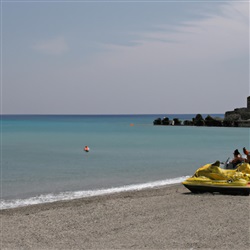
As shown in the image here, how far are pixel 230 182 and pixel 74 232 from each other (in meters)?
7.16

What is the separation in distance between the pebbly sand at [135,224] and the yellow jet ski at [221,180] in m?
0.37

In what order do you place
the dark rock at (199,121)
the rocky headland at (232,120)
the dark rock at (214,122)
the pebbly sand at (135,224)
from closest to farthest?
the pebbly sand at (135,224) → the rocky headland at (232,120) → the dark rock at (214,122) → the dark rock at (199,121)

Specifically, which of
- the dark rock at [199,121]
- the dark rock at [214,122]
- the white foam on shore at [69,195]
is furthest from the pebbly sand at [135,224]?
the dark rock at [199,121]

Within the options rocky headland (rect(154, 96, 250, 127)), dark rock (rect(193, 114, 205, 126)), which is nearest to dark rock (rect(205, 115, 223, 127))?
rocky headland (rect(154, 96, 250, 127))

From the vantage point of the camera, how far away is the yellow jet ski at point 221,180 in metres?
16.9

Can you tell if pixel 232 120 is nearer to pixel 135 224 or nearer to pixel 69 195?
pixel 69 195

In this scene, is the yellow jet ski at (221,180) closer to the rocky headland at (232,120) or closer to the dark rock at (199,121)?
the rocky headland at (232,120)

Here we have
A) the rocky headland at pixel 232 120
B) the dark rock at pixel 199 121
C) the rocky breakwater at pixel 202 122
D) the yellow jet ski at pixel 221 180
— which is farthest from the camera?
the dark rock at pixel 199 121

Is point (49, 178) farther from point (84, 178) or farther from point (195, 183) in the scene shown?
point (195, 183)

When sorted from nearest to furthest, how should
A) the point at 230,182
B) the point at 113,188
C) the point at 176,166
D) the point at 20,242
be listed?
the point at 20,242
the point at 230,182
the point at 113,188
the point at 176,166

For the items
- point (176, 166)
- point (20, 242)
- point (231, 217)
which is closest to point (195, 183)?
point (231, 217)

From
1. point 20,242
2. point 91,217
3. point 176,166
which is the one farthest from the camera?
point 176,166

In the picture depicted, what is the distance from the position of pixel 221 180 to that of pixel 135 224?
5.48 m

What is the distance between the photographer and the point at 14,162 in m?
37.7
